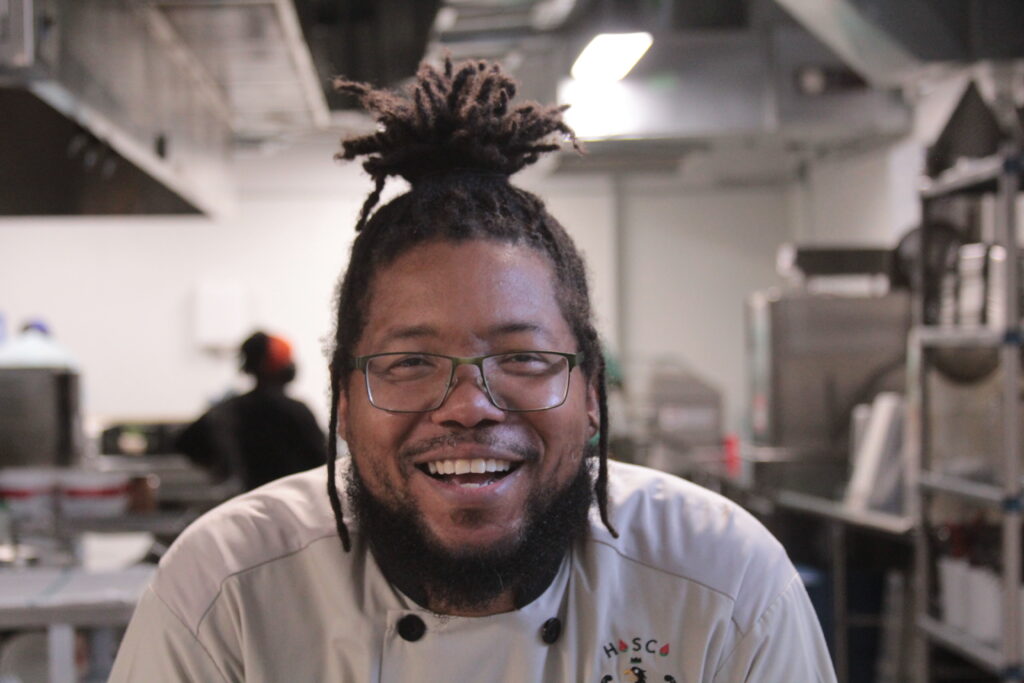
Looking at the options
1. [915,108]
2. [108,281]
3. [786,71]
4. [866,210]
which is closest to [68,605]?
[786,71]

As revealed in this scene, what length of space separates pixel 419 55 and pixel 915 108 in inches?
108

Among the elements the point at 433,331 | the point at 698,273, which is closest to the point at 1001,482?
the point at 433,331

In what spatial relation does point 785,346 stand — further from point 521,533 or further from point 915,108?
point 521,533

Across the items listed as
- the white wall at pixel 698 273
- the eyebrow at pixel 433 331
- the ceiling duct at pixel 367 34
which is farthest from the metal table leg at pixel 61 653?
the white wall at pixel 698 273

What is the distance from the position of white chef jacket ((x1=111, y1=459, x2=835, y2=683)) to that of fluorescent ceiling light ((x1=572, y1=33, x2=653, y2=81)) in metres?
2.50

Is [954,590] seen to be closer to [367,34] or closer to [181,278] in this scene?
[367,34]

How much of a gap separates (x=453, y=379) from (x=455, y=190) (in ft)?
0.81

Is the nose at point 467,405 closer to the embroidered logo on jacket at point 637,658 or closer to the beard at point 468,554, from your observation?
the beard at point 468,554

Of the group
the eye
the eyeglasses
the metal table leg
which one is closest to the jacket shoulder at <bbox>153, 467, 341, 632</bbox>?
the eyeglasses

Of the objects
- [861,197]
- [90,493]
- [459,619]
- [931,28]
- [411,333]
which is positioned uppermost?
[931,28]

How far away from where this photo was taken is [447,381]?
1.17 metres

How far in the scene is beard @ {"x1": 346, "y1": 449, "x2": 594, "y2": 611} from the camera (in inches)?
46.8

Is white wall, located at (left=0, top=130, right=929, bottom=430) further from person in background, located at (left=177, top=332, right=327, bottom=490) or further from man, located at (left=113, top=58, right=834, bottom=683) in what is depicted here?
man, located at (left=113, top=58, right=834, bottom=683)

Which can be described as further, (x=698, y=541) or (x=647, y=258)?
(x=647, y=258)
